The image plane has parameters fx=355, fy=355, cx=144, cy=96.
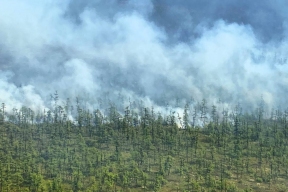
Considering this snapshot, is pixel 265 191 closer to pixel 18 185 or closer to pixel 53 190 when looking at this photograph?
pixel 53 190

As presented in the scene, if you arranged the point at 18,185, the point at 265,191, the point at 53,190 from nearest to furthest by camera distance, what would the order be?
the point at 53,190
the point at 18,185
the point at 265,191

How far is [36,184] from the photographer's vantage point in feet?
590

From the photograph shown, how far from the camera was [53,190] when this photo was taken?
569 feet

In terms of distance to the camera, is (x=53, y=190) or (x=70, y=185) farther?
(x=70, y=185)

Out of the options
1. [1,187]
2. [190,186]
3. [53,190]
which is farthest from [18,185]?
[190,186]

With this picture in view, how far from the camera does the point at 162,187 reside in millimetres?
196750

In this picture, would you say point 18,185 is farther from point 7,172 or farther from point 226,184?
point 226,184

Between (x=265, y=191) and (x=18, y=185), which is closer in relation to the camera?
(x=18, y=185)

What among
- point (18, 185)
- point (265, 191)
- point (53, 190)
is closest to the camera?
point (53, 190)

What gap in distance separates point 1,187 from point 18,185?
8.95m

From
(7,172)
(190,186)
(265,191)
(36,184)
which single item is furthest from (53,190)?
→ (265,191)

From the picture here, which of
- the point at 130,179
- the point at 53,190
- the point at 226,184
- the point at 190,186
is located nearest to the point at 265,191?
the point at 226,184

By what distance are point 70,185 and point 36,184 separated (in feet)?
72.2

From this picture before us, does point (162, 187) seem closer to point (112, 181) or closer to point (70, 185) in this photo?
point (112, 181)
